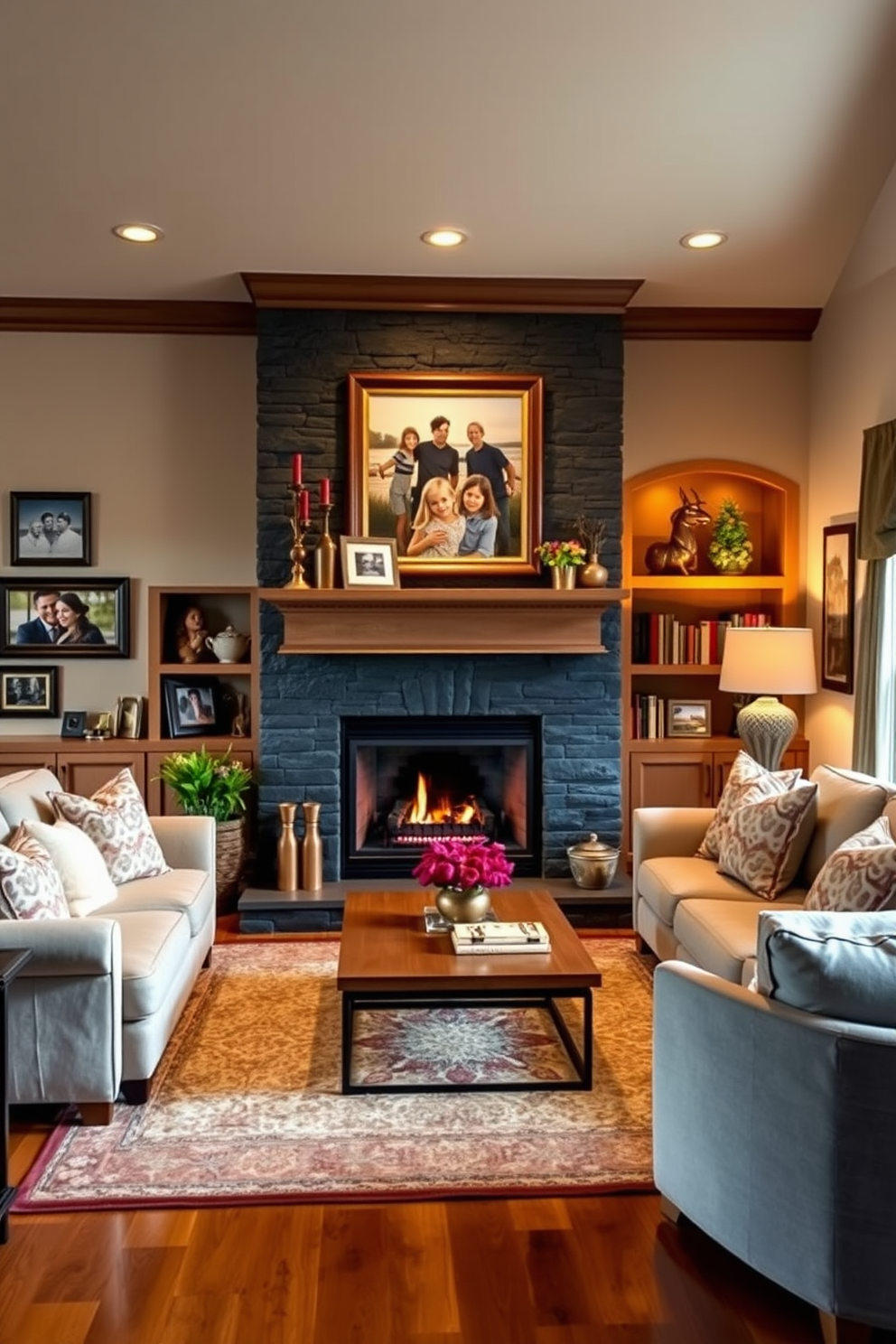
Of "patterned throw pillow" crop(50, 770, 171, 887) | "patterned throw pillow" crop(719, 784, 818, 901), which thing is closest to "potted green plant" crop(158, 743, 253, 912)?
"patterned throw pillow" crop(50, 770, 171, 887)

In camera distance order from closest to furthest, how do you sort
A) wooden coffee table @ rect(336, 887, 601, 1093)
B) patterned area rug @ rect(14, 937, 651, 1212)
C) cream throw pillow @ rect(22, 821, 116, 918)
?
patterned area rug @ rect(14, 937, 651, 1212) < wooden coffee table @ rect(336, 887, 601, 1093) < cream throw pillow @ rect(22, 821, 116, 918)

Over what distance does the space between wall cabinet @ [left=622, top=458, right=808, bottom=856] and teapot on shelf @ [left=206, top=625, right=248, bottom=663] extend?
2.00 meters

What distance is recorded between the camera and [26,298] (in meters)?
5.34

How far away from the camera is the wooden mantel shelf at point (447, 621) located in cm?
506

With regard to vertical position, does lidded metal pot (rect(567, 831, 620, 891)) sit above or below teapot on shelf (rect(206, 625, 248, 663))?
below

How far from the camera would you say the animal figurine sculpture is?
5.65m

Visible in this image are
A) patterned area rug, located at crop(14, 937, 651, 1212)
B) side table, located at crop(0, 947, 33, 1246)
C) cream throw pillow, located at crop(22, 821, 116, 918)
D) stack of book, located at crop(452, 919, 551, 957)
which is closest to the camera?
side table, located at crop(0, 947, 33, 1246)

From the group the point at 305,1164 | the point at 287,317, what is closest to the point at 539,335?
the point at 287,317

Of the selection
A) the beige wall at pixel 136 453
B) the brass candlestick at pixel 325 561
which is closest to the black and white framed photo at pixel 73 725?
the beige wall at pixel 136 453

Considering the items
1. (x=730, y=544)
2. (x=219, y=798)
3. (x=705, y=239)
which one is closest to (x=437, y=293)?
(x=705, y=239)

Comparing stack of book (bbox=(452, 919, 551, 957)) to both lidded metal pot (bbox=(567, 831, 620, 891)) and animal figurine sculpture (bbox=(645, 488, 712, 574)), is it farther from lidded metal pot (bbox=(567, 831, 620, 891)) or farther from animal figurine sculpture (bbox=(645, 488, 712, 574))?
animal figurine sculpture (bbox=(645, 488, 712, 574))

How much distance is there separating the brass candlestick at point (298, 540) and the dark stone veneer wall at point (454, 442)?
0.12 metres

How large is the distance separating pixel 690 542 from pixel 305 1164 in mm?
3833

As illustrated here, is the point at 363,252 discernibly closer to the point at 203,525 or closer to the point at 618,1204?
the point at 203,525
